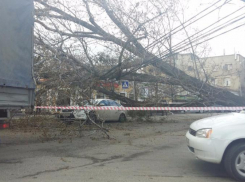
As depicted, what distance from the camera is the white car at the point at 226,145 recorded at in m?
5.06

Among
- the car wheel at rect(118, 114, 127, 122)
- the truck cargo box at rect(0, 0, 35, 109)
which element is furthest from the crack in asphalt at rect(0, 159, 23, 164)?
the car wheel at rect(118, 114, 127, 122)

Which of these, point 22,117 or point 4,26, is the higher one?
point 4,26

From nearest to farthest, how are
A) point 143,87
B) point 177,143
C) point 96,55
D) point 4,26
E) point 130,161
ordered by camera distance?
point 4,26 < point 130,161 < point 177,143 < point 96,55 < point 143,87

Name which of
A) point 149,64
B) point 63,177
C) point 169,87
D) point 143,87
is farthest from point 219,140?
point 143,87

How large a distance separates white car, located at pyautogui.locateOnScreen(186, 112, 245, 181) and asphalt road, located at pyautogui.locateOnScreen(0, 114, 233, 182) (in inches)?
14.3

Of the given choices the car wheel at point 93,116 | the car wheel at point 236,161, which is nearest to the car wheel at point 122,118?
the car wheel at point 93,116

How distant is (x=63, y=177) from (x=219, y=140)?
2954 millimetres

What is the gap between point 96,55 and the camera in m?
14.3

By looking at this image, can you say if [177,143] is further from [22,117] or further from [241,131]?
[22,117]

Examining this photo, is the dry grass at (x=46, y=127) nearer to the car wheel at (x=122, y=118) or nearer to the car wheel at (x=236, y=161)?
the car wheel at (x=236, y=161)

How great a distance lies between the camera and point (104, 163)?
6.44m

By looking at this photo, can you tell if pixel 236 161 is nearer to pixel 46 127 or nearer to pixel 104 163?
pixel 104 163

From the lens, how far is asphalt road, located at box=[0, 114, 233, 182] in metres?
5.38

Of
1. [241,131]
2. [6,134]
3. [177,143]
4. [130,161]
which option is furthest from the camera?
[6,134]
